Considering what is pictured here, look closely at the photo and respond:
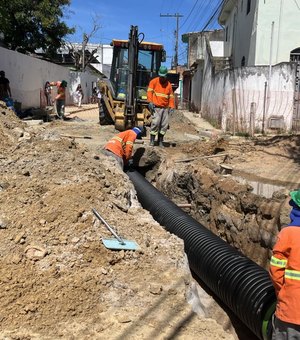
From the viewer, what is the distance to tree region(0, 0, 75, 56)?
82.2 feet

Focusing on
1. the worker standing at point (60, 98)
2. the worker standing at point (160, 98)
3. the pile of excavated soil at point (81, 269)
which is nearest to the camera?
the pile of excavated soil at point (81, 269)

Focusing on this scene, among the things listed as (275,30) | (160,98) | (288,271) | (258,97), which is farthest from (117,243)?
(275,30)

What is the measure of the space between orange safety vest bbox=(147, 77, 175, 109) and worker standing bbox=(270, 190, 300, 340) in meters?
7.83

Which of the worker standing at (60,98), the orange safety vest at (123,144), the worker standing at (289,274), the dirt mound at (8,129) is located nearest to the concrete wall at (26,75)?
the worker standing at (60,98)

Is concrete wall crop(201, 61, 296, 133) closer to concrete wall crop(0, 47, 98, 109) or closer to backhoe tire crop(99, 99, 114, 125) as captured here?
backhoe tire crop(99, 99, 114, 125)

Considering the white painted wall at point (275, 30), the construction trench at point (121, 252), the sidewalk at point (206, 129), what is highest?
the white painted wall at point (275, 30)

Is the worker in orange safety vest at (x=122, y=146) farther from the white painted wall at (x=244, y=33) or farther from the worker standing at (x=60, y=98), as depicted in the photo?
the white painted wall at (x=244, y=33)

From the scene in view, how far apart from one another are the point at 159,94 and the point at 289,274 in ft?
26.4

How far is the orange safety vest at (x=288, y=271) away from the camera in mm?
2666

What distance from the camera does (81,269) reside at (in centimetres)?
378

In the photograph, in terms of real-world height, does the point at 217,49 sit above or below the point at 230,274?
above

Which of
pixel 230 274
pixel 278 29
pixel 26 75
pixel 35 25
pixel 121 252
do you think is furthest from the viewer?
pixel 35 25

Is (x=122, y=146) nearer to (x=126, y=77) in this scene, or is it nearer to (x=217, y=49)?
(x=126, y=77)

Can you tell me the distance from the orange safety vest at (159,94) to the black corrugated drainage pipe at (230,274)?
13.4 ft
